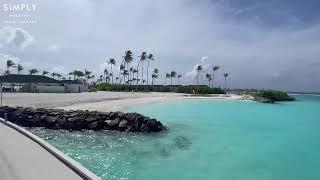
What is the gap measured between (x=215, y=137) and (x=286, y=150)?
15.3ft

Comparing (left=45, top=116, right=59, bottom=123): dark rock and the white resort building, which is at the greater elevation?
the white resort building

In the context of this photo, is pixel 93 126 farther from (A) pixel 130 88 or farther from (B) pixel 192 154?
(A) pixel 130 88

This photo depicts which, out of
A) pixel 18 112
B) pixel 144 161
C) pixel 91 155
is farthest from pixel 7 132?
pixel 18 112

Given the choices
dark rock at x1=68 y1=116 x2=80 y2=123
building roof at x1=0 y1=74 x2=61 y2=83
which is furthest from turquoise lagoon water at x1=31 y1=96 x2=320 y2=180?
building roof at x1=0 y1=74 x2=61 y2=83

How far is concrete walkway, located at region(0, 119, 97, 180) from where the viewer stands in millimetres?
8664

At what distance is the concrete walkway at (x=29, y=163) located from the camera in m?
8.66

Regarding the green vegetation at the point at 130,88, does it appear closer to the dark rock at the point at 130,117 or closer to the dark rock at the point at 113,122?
the dark rock at the point at 130,117

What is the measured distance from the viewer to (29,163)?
9977mm

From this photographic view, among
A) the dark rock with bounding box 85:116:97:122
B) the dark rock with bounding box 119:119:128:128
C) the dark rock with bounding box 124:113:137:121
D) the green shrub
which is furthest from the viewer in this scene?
the green shrub

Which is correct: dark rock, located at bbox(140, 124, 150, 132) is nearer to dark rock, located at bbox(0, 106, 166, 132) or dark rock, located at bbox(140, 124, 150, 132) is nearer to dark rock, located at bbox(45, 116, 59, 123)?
dark rock, located at bbox(0, 106, 166, 132)

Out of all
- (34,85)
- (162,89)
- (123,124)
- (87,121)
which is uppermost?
(34,85)

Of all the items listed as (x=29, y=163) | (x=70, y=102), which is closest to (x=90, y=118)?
(x=29, y=163)

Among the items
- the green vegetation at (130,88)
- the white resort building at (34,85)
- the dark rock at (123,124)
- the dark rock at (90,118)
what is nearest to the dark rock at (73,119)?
the dark rock at (90,118)

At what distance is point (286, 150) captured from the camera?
784 inches
